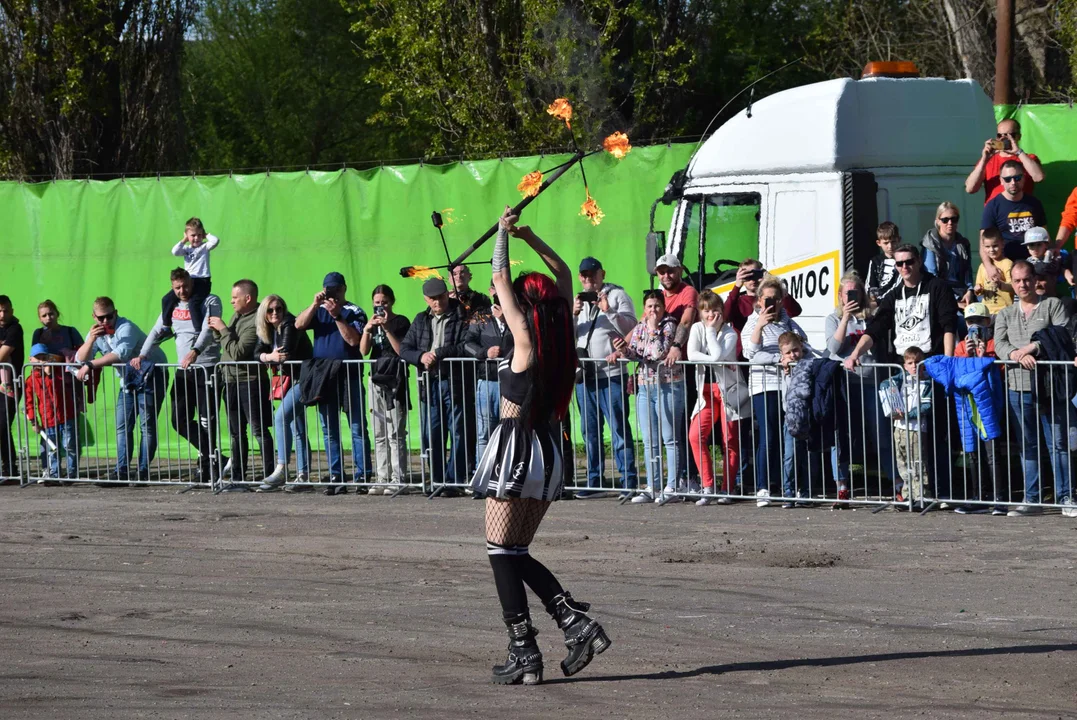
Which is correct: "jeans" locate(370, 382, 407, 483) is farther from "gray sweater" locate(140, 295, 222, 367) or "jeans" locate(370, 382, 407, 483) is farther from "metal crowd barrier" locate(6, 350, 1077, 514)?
"gray sweater" locate(140, 295, 222, 367)

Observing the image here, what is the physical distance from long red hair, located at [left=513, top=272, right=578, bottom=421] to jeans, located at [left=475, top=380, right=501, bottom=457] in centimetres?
627

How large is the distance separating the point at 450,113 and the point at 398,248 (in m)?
6.74

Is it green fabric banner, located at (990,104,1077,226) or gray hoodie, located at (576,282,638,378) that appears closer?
gray hoodie, located at (576,282,638,378)

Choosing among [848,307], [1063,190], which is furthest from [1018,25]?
[848,307]

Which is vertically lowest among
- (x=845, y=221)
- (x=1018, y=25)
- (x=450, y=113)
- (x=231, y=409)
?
(x=231, y=409)

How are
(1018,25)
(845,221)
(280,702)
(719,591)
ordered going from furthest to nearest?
(1018,25), (845,221), (719,591), (280,702)

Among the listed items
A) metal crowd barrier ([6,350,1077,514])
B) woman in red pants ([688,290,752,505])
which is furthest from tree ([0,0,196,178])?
woman in red pants ([688,290,752,505])

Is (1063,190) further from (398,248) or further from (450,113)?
(450,113)

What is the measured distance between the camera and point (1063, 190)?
1432 centimetres

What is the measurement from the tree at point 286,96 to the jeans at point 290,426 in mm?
30286

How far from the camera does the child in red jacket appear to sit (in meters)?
15.2

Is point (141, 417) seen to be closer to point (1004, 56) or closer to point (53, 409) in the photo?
point (53, 409)

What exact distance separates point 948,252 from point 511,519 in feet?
24.1

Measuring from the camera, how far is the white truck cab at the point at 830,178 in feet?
44.8
